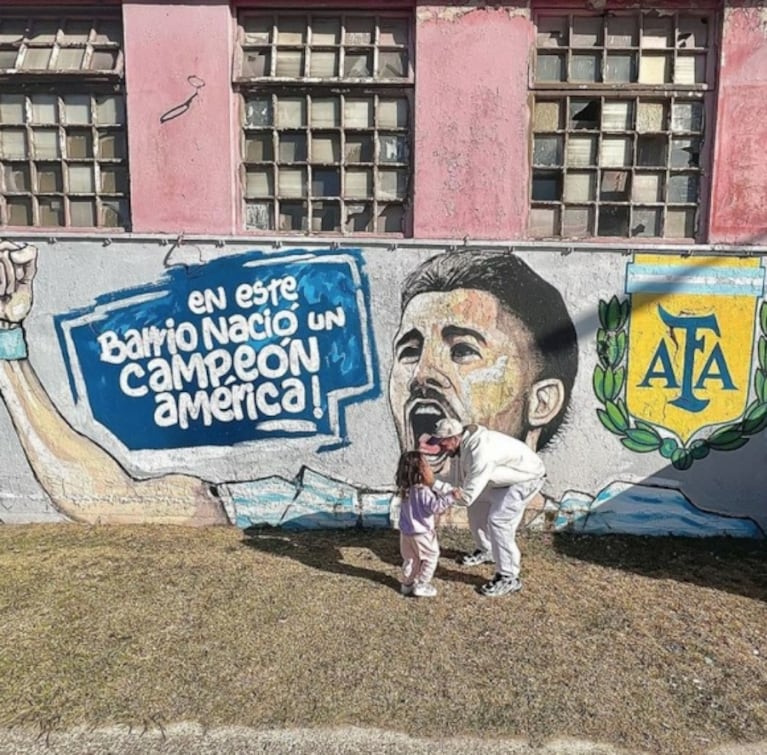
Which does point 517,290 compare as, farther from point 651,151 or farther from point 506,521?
point 506,521

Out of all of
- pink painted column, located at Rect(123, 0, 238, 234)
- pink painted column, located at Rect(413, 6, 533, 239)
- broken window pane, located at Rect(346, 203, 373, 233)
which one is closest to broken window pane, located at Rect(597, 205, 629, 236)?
pink painted column, located at Rect(413, 6, 533, 239)

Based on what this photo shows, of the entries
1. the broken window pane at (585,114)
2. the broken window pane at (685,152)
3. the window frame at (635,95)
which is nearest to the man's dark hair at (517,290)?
the window frame at (635,95)

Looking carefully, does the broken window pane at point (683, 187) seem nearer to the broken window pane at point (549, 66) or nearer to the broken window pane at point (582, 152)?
the broken window pane at point (582, 152)

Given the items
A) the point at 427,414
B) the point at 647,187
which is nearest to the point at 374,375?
the point at 427,414

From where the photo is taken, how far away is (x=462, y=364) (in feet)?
17.9

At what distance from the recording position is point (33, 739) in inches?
123

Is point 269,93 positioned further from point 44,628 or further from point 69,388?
point 44,628

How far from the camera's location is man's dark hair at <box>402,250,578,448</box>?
5367mm

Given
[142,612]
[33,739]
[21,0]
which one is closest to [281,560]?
[142,612]

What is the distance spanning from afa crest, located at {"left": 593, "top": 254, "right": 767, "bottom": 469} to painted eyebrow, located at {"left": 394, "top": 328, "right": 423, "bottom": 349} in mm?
1400

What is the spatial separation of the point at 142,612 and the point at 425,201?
11.5 feet

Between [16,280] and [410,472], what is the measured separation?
141 inches

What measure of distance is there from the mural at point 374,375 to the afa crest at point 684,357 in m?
0.02

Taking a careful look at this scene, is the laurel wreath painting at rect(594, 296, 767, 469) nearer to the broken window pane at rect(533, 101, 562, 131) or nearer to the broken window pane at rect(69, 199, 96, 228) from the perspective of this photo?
the broken window pane at rect(533, 101, 562, 131)
